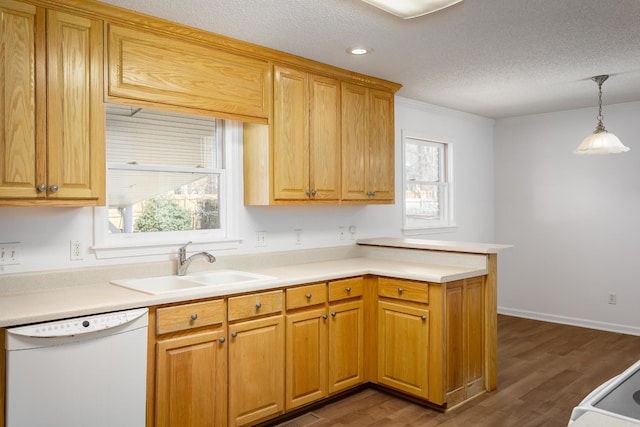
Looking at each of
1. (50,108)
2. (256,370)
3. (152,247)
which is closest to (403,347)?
(256,370)

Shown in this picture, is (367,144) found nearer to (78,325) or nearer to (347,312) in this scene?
(347,312)

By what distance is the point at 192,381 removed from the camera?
8.13ft

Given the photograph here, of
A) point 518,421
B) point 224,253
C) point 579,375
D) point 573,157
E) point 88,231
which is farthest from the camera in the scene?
point 573,157

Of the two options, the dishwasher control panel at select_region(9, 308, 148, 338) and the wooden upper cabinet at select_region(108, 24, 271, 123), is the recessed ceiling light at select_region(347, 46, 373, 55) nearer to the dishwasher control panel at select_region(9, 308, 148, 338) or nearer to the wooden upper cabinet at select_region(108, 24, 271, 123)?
the wooden upper cabinet at select_region(108, 24, 271, 123)

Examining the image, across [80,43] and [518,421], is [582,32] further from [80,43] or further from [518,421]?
[80,43]

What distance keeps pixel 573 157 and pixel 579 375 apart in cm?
257

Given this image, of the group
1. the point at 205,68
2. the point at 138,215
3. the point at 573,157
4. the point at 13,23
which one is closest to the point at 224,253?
the point at 138,215

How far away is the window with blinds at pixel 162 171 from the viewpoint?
293 cm

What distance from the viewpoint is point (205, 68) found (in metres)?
2.88

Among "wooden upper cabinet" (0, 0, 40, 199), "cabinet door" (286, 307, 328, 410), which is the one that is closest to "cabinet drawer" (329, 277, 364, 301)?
"cabinet door" (286, 307, 328, 410)

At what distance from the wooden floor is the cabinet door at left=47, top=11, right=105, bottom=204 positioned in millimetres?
1955

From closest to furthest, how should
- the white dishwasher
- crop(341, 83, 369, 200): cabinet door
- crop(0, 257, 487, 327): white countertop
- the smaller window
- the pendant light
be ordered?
the white dishwasher, crop(0, 257, 487, 327): white countertop, crop(341, 83, 369, 200): cabinet door, the pendant light, the smaller window

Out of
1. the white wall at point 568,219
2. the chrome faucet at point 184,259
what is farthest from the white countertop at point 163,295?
the white wall at point 568,219

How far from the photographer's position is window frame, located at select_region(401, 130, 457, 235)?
4.87 metres
